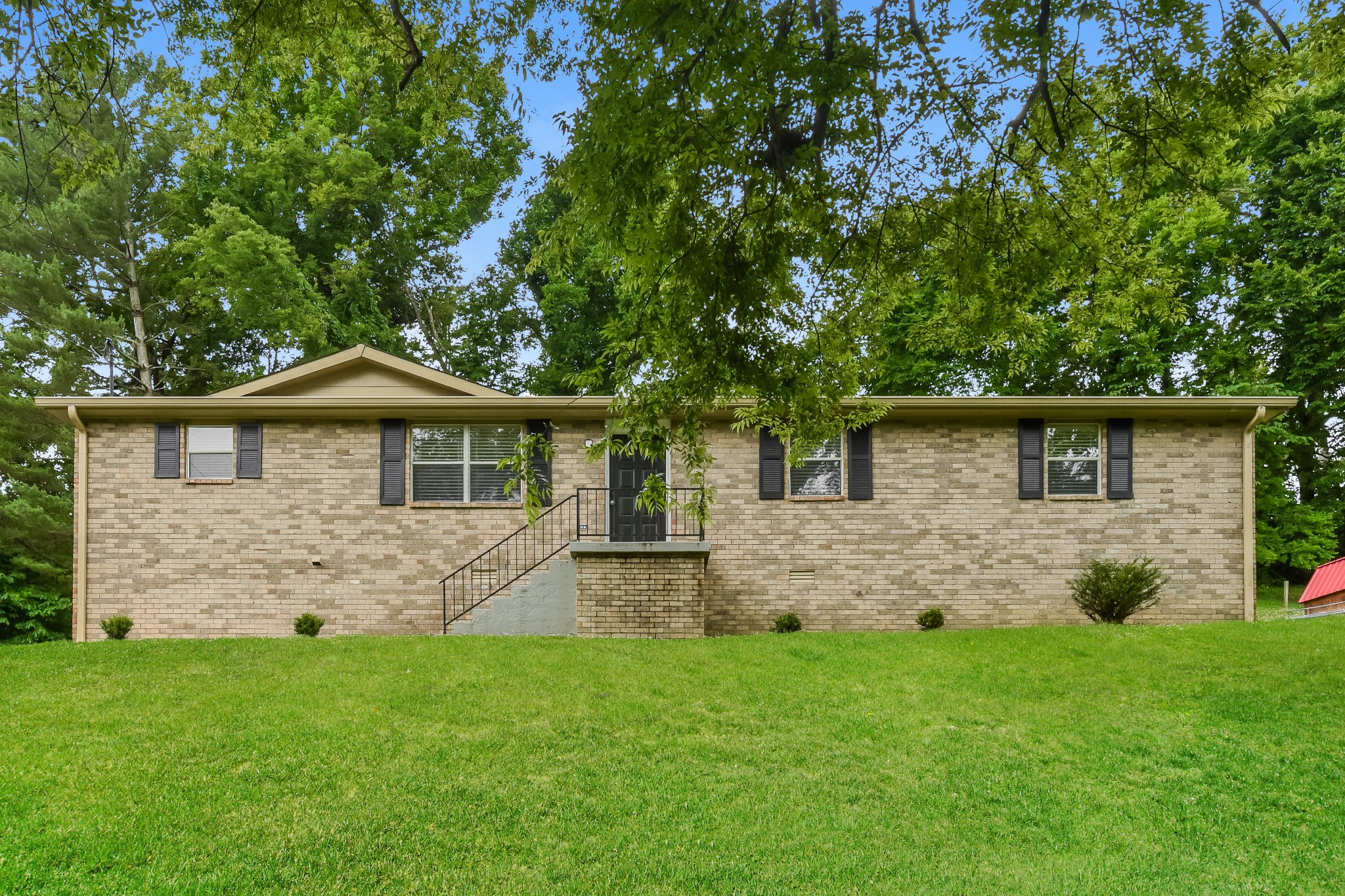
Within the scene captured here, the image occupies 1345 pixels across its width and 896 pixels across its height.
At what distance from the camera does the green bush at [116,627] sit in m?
10.5

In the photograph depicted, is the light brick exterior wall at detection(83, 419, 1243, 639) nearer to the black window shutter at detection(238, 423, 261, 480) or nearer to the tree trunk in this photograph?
the black window shutter at detection(238, 423, 261, 480)

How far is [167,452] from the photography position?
1116cm

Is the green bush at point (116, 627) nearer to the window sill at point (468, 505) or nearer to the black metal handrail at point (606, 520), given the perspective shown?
the window sill at point (468, 505)

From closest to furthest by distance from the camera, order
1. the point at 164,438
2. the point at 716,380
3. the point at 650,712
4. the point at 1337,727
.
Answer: the point at 716,380 → the point at 1337,727 → the point at 650,712 → the point at 164,438

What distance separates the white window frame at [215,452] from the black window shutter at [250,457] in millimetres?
116

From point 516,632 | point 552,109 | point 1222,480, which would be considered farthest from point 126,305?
point 1222,480

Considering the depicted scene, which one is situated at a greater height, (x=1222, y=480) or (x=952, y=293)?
(x=952, y=293)

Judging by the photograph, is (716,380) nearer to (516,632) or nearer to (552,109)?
(552,109)

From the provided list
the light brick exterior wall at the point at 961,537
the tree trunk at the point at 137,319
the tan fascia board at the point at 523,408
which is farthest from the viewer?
the tree trunk at the point at 137,319

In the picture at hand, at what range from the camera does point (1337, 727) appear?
20.0ft

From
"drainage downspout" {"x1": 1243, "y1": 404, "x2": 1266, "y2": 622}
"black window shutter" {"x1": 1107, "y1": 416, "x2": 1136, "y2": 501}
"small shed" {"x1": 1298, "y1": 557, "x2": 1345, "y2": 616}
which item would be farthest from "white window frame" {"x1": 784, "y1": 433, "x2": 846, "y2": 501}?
"small shed" {"x1": 1298, "y1": 557, "x2": 1345, "y2": 616}

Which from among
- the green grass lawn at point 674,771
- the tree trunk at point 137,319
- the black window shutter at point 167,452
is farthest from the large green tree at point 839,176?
the tree trunk at point 137,319

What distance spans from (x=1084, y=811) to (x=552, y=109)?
5777 millimetres

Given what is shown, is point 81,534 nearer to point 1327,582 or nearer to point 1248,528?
point 1248,528
